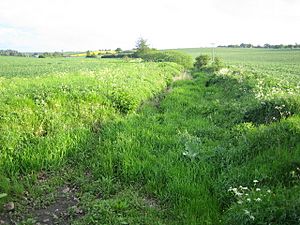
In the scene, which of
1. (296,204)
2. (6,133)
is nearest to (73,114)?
(6,133)

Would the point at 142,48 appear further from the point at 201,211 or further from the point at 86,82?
the point at 201,211

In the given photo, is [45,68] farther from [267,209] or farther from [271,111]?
[267,209]

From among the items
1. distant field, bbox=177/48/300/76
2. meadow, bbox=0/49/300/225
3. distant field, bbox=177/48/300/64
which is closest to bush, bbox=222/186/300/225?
meadow, bbox=0/49/300/225

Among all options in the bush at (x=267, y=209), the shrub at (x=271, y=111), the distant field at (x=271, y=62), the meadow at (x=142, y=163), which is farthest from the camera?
the distant field at (x=271, y=62)

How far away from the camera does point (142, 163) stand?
6824 millimetres

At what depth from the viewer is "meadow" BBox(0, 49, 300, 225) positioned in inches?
199

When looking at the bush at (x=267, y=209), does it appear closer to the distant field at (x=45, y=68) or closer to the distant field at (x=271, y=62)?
the distant field at (x=45, y=68)

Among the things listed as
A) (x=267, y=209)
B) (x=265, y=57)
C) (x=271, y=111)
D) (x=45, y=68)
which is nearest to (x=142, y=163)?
(x=267, y=209)

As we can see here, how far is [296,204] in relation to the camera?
4.02 m

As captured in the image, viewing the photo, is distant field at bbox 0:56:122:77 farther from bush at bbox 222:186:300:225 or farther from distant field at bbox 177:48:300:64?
Result: distant field at bbox 177:48:300:64

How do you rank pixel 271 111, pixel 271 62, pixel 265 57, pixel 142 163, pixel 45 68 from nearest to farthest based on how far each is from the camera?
1. pixel 142 163
2. pixel 271 111
3. pixel 45 68
4. pixel 271 62
5. pixel 265 57

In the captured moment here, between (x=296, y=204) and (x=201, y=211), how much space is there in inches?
62.4

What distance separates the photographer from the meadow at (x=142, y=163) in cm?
507

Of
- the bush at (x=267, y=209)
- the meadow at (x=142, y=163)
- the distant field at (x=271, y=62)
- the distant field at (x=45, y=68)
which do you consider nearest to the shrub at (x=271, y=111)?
the meadow at (x=142, y=163)
